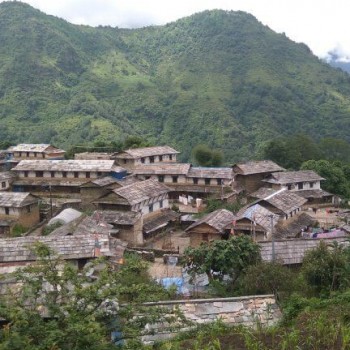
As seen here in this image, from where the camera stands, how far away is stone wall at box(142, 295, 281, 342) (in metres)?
15.5

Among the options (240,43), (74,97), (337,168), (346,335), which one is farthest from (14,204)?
(240,43)

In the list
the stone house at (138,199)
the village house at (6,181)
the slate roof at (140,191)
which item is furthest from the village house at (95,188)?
the village house at (6,181)

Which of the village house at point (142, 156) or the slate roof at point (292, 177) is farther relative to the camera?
the village house at point (142, 156)

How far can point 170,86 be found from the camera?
389ft

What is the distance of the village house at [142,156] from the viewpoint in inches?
2032

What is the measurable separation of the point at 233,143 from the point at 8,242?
66703mm

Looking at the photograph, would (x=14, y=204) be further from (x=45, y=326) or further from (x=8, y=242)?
(x=45, y=326)

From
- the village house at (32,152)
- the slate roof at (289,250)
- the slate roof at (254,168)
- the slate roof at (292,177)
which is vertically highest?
the village house at (32,152)

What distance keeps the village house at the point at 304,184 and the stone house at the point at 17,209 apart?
2348 centimetres

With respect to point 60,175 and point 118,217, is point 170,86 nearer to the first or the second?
point 60,175

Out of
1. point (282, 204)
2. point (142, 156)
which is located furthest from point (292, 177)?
point (142, 156)

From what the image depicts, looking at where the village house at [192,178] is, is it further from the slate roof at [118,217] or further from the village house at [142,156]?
the slate roof at [118,217]

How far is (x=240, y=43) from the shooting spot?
435 ft

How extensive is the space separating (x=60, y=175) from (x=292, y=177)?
2391 cm
